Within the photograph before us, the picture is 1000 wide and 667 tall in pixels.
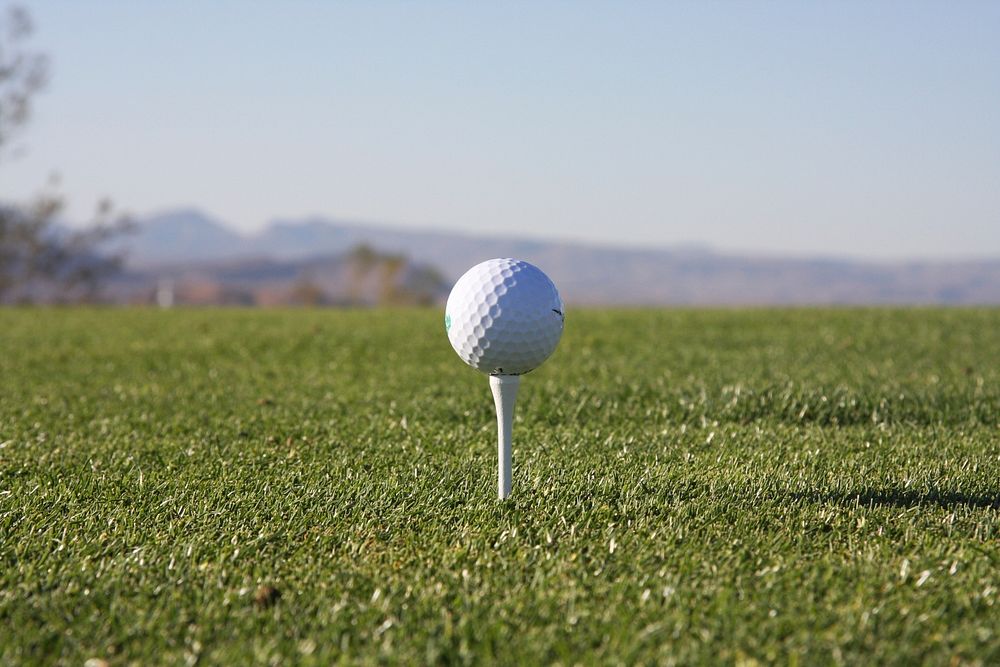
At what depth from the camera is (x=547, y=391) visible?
7207mm

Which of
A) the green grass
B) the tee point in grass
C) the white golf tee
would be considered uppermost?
the tee point in grass

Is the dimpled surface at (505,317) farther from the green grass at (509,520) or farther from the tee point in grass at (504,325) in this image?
the green grass at (509,520)

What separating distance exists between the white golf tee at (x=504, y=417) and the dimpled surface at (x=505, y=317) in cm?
9

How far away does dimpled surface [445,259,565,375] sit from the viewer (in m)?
4.09

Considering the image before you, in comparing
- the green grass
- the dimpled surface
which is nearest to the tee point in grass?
the dimpled surface

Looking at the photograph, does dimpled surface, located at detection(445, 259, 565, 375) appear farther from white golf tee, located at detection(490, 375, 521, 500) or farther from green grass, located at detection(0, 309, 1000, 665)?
green grass, located at detection(0, 309, 1000, 665)

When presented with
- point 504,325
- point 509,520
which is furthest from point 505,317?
point 509,520

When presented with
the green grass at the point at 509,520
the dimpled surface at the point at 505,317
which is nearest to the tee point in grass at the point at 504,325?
the dimpled surface at the point at 505,317

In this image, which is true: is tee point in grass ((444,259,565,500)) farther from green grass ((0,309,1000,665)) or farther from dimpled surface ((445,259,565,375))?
green grass ((0,309,1000,665))

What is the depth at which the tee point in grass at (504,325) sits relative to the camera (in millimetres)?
4070

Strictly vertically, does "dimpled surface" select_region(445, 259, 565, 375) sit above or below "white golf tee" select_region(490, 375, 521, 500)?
above

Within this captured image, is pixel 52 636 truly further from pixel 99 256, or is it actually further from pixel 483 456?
pixel 99 256

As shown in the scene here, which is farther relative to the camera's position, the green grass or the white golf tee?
the white golf tee

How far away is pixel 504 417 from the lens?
4.01 m
